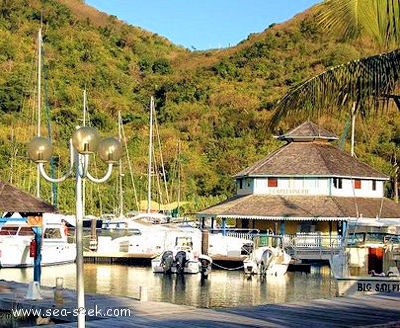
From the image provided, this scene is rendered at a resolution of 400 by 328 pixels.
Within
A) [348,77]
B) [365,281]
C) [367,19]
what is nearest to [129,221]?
[365,281]

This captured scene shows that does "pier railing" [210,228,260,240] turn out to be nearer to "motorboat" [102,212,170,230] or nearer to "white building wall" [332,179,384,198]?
"white building wall" [332,179,384,198]

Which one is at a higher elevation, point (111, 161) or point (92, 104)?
point (92, 104)

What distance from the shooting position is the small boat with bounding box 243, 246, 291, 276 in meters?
39.7

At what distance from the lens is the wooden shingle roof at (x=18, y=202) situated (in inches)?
936

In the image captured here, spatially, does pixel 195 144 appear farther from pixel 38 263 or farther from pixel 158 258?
pixel 38 263

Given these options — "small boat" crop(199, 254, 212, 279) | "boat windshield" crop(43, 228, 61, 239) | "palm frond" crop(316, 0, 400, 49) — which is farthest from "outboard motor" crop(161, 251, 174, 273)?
"palm frond" crop(316, 0, 400, 49)

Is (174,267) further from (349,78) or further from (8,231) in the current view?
(349,78)

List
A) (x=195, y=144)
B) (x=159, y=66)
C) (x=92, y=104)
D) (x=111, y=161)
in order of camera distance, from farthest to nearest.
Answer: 1. (x=159, y=66)
2. (x=92, y=104)
3. (x=195, y=144)
4. (x=111, y=161)

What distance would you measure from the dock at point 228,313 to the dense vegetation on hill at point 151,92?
143 feet

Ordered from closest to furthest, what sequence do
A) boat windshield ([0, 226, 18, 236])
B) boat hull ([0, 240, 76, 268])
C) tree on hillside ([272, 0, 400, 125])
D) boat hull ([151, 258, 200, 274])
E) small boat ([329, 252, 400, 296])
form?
tree on hillside ([272, 0, 400, 125]), small boat ([329, 252, 400, 296]), boat hull ([151, 258, 200, 274]), boat hull ([0, 240, 76, 268]), boat windshield ([0, 226, 18, 236])

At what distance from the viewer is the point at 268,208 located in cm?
4834

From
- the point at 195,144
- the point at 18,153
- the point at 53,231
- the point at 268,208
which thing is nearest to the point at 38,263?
the point at 53,231

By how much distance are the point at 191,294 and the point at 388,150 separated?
45800mm

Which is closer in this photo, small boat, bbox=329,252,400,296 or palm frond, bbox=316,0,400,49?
palm frond, bbox=316,0,400,49
